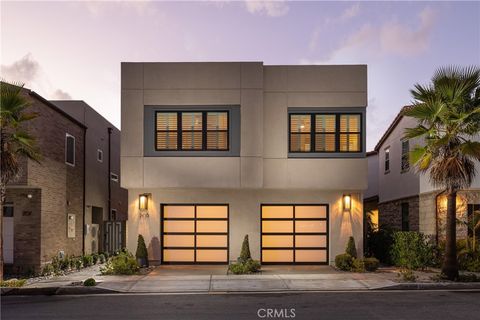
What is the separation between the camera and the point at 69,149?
23.6 m

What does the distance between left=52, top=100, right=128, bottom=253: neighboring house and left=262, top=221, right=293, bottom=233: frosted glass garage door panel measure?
8.80 meters

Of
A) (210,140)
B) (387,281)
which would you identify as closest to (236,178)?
(210,140)

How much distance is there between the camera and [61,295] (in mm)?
15414

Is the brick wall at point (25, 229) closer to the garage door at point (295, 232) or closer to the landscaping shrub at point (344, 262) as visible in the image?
the garage door at point (295, 232)

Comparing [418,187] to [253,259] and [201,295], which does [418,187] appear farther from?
[201,295]

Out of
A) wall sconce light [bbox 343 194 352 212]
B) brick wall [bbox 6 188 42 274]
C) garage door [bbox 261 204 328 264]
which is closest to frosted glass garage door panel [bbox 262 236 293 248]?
garage door [bbox 261 204 328 264]

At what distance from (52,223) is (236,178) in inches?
291

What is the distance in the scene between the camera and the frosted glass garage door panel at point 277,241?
22031 mm

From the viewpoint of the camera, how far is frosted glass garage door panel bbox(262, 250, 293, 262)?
22.0m

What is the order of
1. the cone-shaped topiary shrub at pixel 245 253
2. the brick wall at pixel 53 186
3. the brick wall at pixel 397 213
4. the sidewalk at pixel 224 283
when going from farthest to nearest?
the brick wall at pixel 397 213, the cone-shaped topiary shrub at pixel 245 253, the brick wall at pixel 53 186, the sidewalk at pixel 224 283

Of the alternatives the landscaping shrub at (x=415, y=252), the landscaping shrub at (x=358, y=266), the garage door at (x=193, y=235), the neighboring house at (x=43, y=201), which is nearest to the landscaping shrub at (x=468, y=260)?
the landscaping shrub at (x=415, y=252)

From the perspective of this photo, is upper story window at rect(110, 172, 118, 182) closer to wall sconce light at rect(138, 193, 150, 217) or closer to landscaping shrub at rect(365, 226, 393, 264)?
wall sconce light at rect(138, 193, 150, 217)

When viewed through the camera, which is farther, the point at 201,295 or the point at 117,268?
the point at 117,268

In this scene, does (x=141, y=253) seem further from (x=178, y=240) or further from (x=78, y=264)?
(x=78, y=264)
